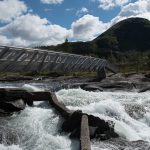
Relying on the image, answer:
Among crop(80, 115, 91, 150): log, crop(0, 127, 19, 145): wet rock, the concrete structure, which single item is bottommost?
crop(0, 127, 19, 145): wet rock

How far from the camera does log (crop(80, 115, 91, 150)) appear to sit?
45.7 ft

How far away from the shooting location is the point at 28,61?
2578 centimetres

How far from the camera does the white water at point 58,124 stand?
1684cm

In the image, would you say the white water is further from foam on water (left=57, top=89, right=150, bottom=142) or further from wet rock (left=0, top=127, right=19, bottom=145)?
wet rock (left=0, top=127, right=19, bottom=145)

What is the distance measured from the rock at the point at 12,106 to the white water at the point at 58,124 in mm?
468

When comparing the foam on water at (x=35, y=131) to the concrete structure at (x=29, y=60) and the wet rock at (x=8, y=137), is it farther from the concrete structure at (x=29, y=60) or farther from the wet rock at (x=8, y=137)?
the concrete structure at (x=29, y=60)

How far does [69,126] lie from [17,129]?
2.71 meters

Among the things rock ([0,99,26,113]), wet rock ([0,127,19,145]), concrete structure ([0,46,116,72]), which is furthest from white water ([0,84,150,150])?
concrete structure ([0,46,116,72])

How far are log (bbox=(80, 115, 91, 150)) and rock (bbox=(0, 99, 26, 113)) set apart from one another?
21.2ft

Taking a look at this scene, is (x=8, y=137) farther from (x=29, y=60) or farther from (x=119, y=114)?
(x=29, y=60)

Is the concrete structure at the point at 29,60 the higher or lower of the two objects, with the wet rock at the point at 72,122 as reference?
higher

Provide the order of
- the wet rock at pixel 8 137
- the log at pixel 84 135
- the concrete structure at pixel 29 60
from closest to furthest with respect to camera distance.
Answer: the log at pixel 84 135
the wet rock at pixel 8 137
the concrete structure at pixel 29 60

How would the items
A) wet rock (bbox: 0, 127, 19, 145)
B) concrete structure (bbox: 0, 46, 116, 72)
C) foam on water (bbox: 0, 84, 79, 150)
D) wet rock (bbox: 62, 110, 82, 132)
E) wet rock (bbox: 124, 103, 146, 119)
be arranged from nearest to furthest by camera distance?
foam on water (bbox: 0, 84, 79, 150) → wet rock (bbox: 0, 127, 19, 145) → wet rock (bbox: 62, 110, 82, 132) → concrete structure (bbox: 0, 46, 116, 72) → wet rock (bbox: 124, 103, 146, 119)

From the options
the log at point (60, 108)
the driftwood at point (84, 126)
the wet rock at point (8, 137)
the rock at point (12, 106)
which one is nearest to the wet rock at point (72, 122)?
the driftwood at point (84, 126)
